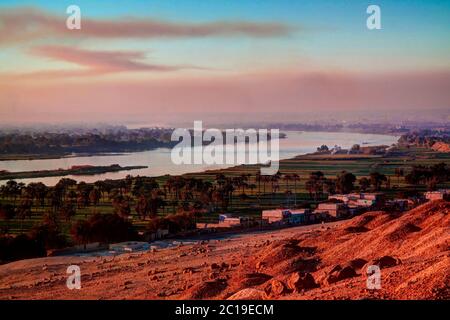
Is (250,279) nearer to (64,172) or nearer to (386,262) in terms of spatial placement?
(386,262)

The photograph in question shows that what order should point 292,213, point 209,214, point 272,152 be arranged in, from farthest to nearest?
point 272,152
point 209,214
point 292,213

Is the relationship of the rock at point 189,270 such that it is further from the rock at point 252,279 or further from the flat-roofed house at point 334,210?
the flat-roofed house at point 334,210

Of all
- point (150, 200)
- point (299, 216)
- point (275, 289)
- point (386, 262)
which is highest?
point (386, 262)

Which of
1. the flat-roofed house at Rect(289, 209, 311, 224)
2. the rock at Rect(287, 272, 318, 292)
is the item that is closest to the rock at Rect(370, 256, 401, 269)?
the rock at Rect(287, 272, 318, 292)

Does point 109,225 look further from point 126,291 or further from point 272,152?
point 272,152

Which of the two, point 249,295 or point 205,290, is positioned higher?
point 249,295

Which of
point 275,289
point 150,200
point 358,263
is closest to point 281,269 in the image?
point 358,263
